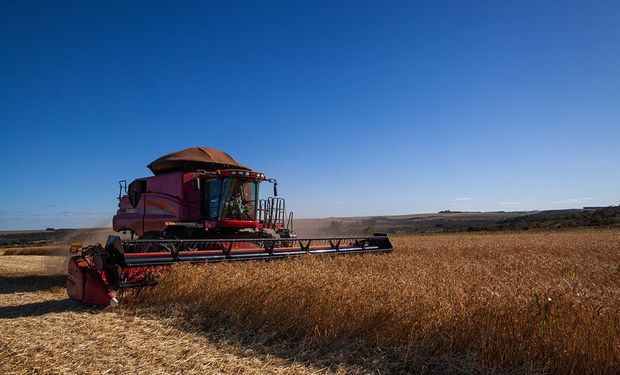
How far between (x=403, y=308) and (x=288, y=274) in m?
2.13

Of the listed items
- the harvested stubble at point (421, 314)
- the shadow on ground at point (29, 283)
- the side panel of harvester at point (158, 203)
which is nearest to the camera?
the harvested stubble at point (421, 314)

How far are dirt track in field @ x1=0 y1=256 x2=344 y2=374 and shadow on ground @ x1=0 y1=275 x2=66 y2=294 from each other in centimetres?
247

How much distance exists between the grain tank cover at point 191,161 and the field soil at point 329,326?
553cm

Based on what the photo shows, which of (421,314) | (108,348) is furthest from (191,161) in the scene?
(421,314)

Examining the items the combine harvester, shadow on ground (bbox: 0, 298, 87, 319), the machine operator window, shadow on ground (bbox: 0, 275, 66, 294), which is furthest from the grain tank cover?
shadow on ground (bbox: 0, 298, 87, 319)

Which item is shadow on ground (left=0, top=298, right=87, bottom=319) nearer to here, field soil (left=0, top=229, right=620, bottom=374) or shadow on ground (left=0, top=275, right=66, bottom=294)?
field soil (left=0, top=229, right=620, bottom=374)

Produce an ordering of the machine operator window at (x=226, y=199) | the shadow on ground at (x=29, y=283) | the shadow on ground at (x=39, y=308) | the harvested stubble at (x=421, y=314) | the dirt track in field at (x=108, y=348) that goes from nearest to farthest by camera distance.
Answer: the harvested stubble at (x=421, y=314) < the dirt track in field at (x=108, y=348) < the shadow on ground at (x=39, y=308) < the shadow on ground at (x=29, y=283) < the machine operator window at (x=226, y=199)

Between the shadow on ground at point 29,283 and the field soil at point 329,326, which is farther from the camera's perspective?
the shadow on ground at point 29,283

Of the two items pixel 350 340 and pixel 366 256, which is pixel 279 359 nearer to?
pixel 350 340

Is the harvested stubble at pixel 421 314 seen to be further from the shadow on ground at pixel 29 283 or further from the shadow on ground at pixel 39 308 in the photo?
the shadow on ground at pixel 29 283

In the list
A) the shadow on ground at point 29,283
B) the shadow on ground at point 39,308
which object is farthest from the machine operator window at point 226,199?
the shadow on ground at point 39,308

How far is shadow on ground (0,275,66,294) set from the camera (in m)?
8.54

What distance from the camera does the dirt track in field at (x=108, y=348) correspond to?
3.81 m

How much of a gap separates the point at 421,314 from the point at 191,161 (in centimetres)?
885
